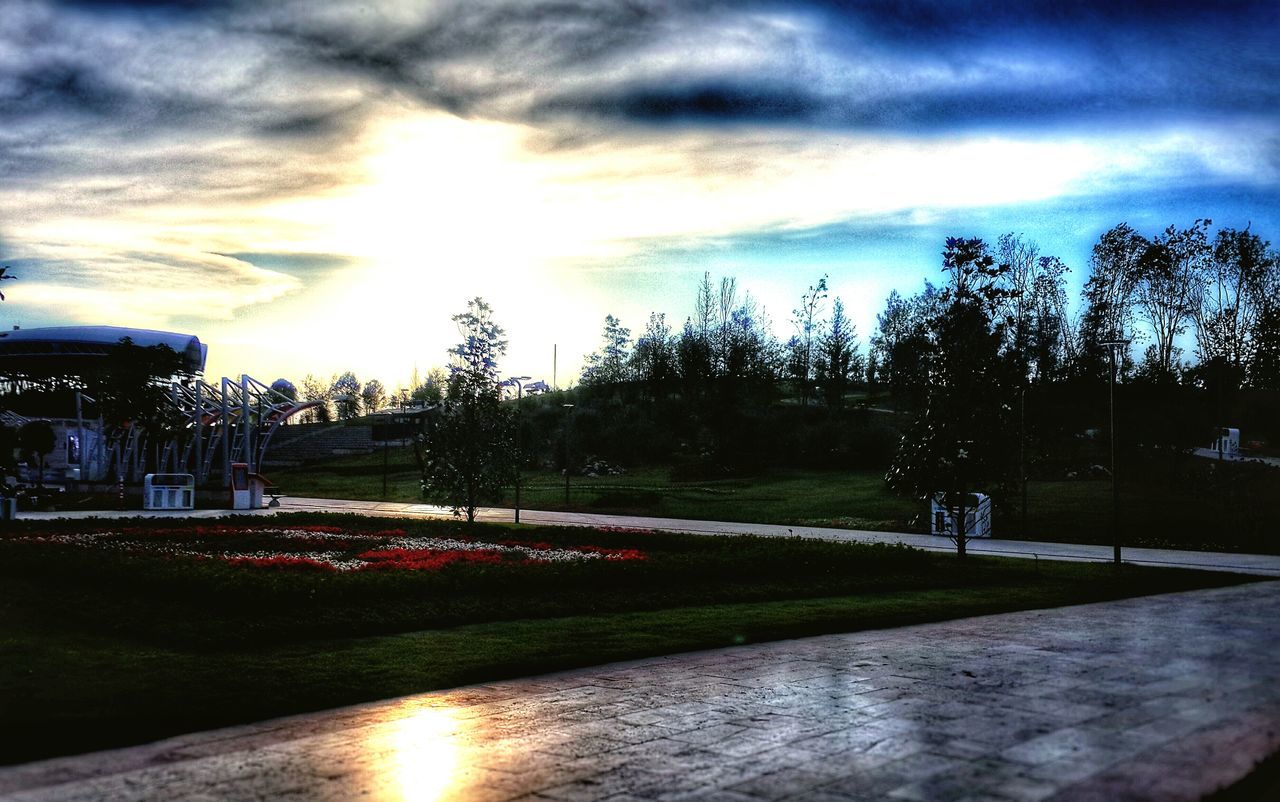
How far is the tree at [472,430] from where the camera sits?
80.8 ft

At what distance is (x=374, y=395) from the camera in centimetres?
12838

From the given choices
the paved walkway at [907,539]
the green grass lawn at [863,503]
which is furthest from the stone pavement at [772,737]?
the paved walkway at [907,539]

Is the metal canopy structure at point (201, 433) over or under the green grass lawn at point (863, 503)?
over

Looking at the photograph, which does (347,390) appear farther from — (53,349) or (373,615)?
(373,615)

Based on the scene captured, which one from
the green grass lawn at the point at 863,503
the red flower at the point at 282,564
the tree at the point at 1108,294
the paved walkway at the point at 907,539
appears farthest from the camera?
the tree at the point at 1108,294

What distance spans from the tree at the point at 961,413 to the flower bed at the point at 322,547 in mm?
6183

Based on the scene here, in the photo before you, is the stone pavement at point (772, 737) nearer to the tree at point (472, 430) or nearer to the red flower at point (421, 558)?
the red flower at point (421, 558)

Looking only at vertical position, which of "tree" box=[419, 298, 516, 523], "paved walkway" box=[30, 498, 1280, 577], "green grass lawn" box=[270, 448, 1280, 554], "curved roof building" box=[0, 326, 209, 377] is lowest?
"paved walkway" box=[30, 498, 1280, 577]

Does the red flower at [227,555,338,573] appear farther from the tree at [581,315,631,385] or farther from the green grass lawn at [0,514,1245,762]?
the tree at [581,315,631,385]

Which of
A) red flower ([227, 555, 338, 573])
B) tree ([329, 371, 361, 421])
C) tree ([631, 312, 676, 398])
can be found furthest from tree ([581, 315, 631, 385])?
red flower ([227, 555, 338, 573])

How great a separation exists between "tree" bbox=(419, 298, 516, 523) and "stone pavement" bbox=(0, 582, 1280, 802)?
14.7 m

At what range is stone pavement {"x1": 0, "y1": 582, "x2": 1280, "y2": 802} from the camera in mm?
5957

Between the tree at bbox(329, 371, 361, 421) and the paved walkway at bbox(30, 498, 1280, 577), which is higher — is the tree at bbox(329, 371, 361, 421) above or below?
above

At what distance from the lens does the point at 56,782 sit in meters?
6.07
